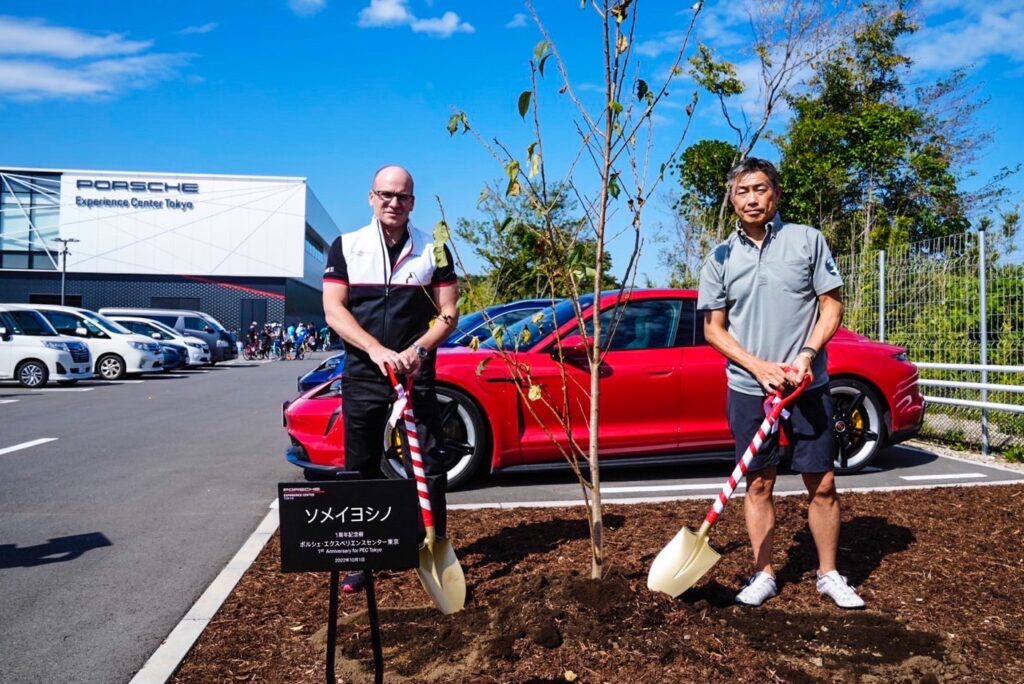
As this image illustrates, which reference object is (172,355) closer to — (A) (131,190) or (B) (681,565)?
(B) (681,565)

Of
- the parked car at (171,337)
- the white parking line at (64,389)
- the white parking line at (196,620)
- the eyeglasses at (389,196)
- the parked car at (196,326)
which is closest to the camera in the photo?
the white parking line at (196,620)

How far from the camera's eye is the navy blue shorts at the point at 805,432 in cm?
342

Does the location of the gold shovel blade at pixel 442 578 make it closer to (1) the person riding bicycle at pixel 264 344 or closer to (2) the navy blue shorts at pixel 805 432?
(2) the navy blue shorts at pixel 805 432

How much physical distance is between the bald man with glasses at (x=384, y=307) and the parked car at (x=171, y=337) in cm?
2095

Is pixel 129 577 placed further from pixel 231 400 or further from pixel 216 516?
pixel 231 400

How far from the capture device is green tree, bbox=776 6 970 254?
21688mm

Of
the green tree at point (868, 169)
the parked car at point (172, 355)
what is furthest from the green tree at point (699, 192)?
the parked car at point (172, 355)

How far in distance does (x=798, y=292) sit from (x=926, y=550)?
67.1 inches

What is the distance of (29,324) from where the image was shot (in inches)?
687

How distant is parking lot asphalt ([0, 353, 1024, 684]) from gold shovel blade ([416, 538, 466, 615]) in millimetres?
1138

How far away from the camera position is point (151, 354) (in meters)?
20.1

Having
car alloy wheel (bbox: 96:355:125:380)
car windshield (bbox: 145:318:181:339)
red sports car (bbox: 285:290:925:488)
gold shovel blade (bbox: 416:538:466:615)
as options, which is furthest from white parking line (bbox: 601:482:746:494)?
car windshield (bbox: 145:318:181:339)

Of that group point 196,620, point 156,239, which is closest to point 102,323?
point 196,620

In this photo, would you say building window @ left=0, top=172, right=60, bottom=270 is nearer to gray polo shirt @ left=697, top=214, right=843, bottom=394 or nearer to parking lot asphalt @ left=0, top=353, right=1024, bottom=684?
parking lot asphalt @ left=0, top=353, right=1024, bottom=684
